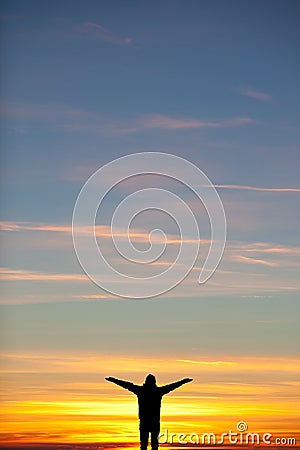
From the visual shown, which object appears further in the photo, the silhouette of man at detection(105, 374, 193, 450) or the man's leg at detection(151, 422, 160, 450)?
the man's leg at detection(151, 422, 160, 450)

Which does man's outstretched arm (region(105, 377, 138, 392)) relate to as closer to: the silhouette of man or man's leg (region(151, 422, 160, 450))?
the silhouette of man

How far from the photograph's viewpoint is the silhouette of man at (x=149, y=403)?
96.5 ft

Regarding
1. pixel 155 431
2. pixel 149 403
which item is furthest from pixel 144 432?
pixel 149 403

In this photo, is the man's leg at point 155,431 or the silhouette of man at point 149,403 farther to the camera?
the man's leg at point 155,431

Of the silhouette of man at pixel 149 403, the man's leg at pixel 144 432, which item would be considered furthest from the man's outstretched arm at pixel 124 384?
the man's leg at pixel 144 432

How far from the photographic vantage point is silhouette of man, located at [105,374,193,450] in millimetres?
29406

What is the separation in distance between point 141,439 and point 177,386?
2573mm

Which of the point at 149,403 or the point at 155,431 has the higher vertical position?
the point at 149,403

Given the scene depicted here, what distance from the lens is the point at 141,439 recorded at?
98.3 feet

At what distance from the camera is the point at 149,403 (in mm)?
29406

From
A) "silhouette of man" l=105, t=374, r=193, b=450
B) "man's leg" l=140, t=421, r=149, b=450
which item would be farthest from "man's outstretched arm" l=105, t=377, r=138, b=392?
"man's leg" l=140, t=421, r=149, b=450

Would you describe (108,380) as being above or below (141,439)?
above

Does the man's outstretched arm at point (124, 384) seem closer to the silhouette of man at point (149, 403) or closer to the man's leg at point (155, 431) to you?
the silhouette of man at point (149, 403)

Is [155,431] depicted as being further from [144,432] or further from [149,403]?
[149,403]
